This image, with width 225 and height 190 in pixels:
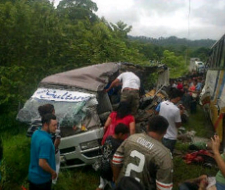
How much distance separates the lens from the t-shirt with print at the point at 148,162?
2.59 m

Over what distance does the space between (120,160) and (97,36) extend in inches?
326

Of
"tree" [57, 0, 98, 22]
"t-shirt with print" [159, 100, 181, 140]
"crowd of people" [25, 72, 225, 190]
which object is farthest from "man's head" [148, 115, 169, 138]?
"tree" [57, 0, 98, 22]

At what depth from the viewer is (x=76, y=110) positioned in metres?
5.06

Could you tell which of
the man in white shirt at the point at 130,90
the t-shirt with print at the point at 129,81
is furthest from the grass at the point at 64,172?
the t-shirt with print at the point at 129,81

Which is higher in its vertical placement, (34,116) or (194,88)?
(34,116)

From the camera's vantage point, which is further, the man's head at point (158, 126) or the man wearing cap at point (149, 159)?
the man's head at point (158, 126)

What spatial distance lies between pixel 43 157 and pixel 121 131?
40.4 inches

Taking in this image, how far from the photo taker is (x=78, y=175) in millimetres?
5246

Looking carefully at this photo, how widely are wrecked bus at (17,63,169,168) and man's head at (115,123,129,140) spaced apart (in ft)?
4.92

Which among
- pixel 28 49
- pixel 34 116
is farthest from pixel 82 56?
pixel 34 116

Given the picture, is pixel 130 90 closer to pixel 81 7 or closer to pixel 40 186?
pixel 40 186

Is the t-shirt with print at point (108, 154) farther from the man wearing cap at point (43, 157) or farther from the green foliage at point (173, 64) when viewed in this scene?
the green foliage at point (173, 64)

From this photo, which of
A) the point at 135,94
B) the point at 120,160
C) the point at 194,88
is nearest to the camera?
the point at 120,160

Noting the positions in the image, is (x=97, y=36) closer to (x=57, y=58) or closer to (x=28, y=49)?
(x=57, y=58)
